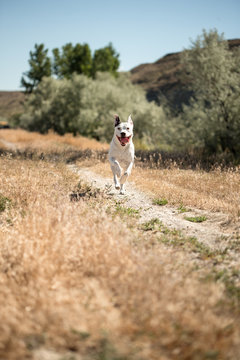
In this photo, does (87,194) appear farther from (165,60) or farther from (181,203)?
(165,60)

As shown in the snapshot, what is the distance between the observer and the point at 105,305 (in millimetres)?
2445

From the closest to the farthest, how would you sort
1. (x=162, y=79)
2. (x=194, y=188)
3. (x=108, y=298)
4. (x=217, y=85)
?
(x=108, y=298), (x=194, y=188), (x=217, y=85), (x=162, y=79)

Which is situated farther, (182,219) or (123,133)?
(123,133)

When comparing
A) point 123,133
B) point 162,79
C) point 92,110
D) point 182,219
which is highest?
point 162,79

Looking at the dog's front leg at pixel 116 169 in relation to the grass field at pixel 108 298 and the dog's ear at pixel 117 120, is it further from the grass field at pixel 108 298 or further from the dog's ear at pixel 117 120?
the grass field at pixel 108 298

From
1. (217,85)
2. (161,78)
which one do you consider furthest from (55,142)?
(161,78)

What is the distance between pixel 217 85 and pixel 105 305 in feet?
55.9

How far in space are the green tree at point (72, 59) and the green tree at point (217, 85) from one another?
128ft

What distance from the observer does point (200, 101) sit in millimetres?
19828

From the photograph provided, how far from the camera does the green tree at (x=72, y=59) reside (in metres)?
53.2

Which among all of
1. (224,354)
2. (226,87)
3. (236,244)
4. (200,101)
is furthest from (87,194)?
(200,101)

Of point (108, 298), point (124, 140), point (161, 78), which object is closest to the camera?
point (108, 298)

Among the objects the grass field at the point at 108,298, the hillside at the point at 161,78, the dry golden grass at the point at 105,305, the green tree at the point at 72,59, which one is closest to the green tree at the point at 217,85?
the grass field at the point at 108,298

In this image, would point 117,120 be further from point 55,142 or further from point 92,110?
point 92,110
